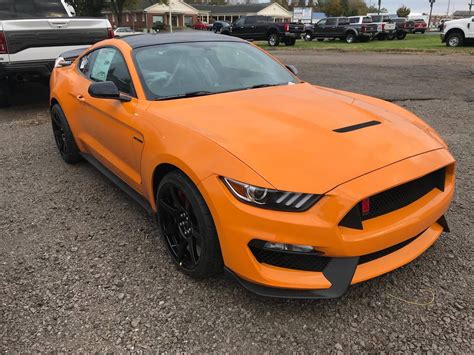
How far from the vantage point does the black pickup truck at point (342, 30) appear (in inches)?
1065

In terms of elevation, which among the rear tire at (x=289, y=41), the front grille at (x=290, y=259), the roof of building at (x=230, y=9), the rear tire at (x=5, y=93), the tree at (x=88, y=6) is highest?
the roof of building at (x=230, y=9)

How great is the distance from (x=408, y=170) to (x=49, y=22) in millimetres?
6747

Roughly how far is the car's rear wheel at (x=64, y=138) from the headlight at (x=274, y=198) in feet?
10.3

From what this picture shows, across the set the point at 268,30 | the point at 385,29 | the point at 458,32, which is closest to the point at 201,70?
the point at 458,32

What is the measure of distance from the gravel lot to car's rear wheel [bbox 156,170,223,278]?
16 centimetres

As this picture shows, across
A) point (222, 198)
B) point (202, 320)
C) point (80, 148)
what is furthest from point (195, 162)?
point (80, 148)

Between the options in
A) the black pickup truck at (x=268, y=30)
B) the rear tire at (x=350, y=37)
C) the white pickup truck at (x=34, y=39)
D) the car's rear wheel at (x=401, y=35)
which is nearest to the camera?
the white pickup truck at (x=34, y=39)

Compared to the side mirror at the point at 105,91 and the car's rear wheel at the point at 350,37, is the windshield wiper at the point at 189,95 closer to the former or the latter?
the side mirror at the point at 105,91

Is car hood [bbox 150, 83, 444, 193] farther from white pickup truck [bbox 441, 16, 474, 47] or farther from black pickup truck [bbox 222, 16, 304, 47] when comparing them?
black pickup truck [bbox 222, 16, 304, 47]

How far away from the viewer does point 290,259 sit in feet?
7.66

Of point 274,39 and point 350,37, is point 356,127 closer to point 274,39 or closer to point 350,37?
point 274,39

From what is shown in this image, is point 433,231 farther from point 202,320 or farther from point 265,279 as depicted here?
point 202,320

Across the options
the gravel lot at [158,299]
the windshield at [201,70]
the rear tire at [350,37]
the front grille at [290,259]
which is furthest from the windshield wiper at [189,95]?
the rear tire at [350,37]

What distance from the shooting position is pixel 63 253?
127 inches
